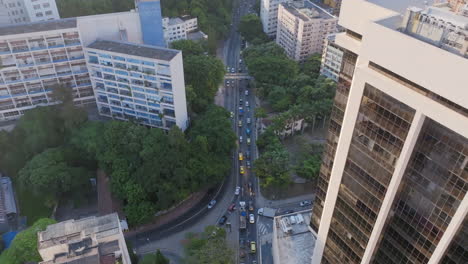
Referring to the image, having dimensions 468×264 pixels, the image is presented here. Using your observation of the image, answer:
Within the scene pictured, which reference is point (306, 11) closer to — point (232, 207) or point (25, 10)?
point (232, 207)

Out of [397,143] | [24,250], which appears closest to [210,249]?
[24,250]

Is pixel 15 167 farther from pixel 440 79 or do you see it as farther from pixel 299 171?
pixel 440 79

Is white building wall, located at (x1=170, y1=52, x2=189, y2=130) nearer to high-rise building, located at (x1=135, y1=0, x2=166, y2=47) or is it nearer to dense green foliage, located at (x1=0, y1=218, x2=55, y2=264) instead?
high-rise building, located at (x1=135, y1=0, x2=166, y2=47)

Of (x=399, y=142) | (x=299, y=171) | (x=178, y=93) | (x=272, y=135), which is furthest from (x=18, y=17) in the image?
(x=399, y=142)

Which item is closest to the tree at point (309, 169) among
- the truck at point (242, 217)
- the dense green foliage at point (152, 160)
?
the truck at point (242, 217)

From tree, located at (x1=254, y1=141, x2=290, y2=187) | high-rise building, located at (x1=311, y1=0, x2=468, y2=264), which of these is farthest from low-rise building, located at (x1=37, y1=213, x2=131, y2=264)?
tree, located at (x1=254, y1=141, x2=290, y2=187)

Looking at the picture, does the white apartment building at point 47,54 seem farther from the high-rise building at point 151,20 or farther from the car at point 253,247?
the car at point 253,247
